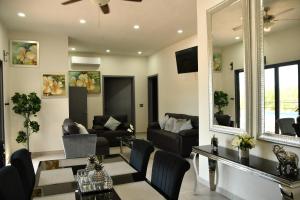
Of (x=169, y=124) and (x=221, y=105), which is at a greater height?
(x=221, y=105)

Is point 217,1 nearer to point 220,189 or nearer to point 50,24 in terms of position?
point 220,189

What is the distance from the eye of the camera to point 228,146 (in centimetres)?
312

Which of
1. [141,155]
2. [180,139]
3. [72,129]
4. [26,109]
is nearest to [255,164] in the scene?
[141,155]

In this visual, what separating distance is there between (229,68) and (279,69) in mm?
825

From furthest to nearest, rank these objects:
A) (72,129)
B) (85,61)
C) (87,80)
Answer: (87,80)
(85,61)
(72,129)

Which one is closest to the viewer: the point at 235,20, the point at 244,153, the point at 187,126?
the point at 244,153

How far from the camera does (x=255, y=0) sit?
2596mm

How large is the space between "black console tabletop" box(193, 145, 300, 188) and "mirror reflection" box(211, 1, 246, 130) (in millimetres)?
403

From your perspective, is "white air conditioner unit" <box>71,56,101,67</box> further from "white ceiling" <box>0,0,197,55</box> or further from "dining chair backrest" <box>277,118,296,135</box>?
"dining chair backrest" <box>277,118,296,135</box>

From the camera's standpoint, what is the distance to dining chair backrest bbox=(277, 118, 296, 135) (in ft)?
7.54

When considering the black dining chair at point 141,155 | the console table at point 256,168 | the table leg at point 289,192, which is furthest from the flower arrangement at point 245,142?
the black dining chair at point 141,155

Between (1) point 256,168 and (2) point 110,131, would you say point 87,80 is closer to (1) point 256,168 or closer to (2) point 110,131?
(2) point 110,131

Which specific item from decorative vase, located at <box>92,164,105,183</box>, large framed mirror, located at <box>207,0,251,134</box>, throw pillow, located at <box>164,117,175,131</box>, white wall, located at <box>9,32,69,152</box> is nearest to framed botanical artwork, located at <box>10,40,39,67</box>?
white wall, located at <box>9,32,69,152</box>

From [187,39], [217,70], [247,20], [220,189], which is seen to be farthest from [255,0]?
[187,39]
